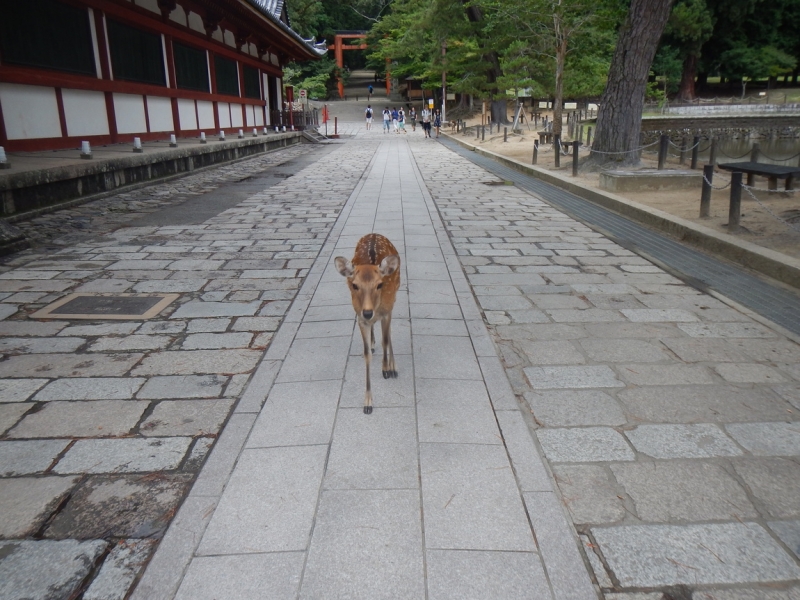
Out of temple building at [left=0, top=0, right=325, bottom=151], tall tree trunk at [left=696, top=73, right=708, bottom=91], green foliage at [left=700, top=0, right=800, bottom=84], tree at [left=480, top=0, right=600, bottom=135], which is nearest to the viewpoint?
temple building at [left=0, top=0, right=325, bottom=151]

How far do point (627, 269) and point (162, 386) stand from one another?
4969 mm

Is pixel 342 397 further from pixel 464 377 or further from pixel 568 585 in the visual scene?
pixel 568 585

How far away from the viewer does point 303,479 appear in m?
2.69

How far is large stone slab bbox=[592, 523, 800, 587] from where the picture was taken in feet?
7.06

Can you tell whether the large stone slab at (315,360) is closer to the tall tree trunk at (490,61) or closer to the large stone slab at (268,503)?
the large stone slab at (268,503)

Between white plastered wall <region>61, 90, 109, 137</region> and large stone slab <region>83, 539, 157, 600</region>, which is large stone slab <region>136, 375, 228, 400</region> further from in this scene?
white plastered wall <region>61, 90, 109, 137</region>

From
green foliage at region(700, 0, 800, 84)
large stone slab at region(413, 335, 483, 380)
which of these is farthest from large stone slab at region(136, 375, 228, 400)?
green foliage at region(700, 0, 800, 84)

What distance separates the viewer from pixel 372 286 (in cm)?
308

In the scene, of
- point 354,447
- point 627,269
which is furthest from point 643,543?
point 627,269

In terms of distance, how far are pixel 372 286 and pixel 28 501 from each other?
1.91 m

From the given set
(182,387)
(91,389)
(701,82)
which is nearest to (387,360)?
(182,387)

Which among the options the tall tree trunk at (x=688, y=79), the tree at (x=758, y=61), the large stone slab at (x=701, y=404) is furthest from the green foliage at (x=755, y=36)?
the large stone slab at (x=701, y=404)

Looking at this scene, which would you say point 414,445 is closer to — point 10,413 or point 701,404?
point 701,404

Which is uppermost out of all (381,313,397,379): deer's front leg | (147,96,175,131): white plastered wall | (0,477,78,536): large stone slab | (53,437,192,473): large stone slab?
(147,96,175,131): white plastered wall
